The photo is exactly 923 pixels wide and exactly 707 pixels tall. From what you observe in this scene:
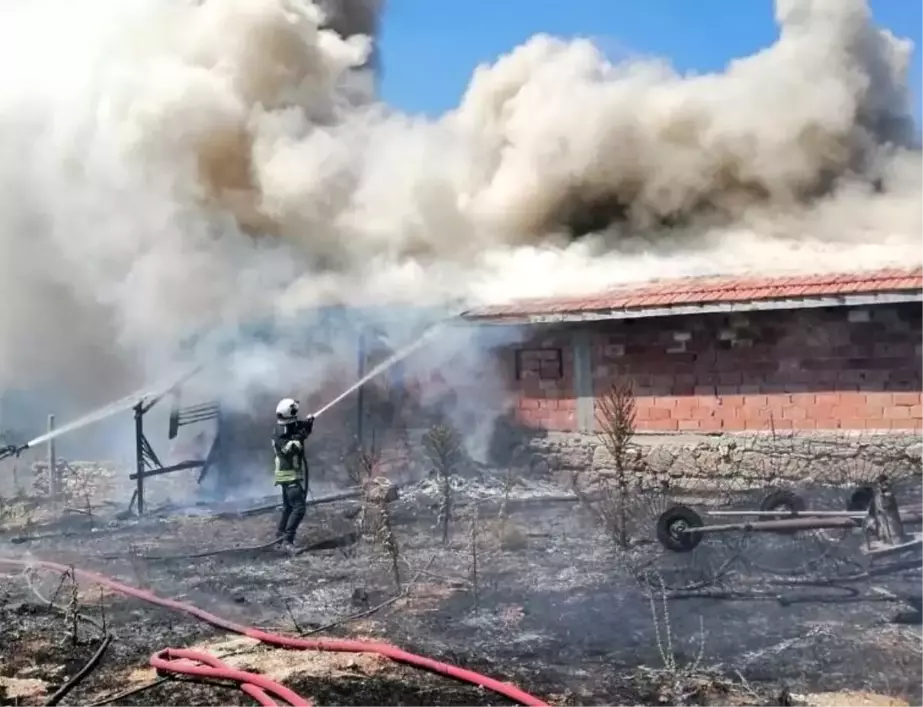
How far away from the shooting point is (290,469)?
372 inches

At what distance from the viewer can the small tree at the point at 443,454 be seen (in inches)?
414

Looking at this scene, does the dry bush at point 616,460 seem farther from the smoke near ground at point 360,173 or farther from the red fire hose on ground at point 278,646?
the red fire hose on ground at point 278,646

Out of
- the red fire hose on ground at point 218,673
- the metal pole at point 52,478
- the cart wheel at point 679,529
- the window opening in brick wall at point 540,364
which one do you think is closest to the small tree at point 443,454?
the window opening in brick wall at point 540,364

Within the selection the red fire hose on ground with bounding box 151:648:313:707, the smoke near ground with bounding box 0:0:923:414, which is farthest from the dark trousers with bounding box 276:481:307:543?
the smoke near ground with bounding box 0:0:923:414

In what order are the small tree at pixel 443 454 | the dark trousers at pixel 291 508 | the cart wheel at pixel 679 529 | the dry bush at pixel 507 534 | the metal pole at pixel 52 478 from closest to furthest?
the cart wheel at pixel 679 529 < the dry bush at pixel 507 534 < the dark trousers at pixel 291 508 < the small tree at pixel 443 454 < the metal pole at pixel 52 478

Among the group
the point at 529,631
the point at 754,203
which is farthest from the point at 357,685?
the point at 754,203

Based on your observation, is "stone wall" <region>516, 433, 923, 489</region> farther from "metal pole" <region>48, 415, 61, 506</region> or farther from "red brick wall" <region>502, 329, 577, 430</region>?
"metal pole" <region>48, 415, 61, 506</region>

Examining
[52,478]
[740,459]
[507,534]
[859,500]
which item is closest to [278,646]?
[507,534]

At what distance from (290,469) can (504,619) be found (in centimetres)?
358

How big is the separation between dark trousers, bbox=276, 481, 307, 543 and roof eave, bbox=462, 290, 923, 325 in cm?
366

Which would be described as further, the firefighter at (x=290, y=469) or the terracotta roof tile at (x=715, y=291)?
the terracotta roof tile at (x=715, y=291)

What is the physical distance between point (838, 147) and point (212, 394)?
31.7 feet

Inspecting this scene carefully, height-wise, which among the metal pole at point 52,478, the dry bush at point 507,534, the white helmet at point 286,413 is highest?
the white helmet at point 286,413

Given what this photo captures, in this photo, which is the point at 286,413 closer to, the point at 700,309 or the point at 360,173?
the point at 700,309
